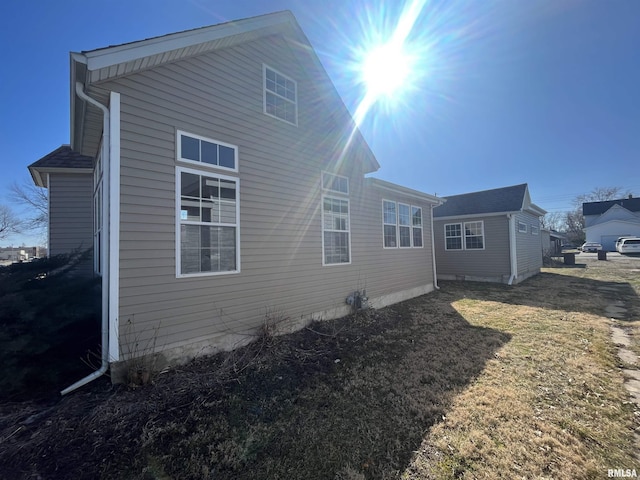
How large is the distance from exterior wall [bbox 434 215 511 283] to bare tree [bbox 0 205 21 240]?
1394 inches

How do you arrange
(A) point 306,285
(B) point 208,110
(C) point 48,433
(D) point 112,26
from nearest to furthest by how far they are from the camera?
(C) point 48,433 < (B) point 208,110 < (D) point 112,26 < (A) point 306,285

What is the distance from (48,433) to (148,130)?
374 centimetres

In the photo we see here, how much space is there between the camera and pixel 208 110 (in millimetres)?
4469

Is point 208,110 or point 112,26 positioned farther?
point 112,26

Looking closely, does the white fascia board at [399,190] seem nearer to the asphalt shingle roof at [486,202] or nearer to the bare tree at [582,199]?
the asphalt shingle roof at [486,202]

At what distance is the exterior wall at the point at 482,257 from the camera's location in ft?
40.9

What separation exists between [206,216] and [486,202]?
14.5 meters

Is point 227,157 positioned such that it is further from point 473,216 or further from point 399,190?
point 473,216

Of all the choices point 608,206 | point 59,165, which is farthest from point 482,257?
point 608,206

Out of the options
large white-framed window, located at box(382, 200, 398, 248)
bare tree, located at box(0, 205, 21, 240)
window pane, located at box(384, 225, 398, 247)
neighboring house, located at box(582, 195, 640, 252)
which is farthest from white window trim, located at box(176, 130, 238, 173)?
neighboring house, located at box(582, 195, 640, 252)

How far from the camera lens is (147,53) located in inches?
147

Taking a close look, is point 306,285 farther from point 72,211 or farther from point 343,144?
point 72,211

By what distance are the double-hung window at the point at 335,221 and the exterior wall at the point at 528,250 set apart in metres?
10.2

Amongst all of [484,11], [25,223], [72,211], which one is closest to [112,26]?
[72,211]
